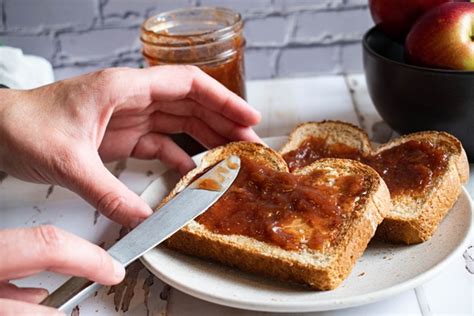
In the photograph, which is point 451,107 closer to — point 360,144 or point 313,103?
point 360,144

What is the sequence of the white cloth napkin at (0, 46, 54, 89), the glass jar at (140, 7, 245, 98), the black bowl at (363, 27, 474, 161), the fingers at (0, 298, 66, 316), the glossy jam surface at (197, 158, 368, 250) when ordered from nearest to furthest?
the fingers at (0, 298, 66, 316), the glossy jam surface at (197, 158, 368, 250), the black bowl at (363, 27, 474, 161), the glass jar at (140, 7, 245, 98), the white cloth napkin at (0, 46, 54, 89)

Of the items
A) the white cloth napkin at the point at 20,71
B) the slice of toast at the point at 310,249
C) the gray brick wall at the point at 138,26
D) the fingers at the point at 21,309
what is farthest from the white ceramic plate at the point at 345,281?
the gray brick wall at the point at 138,26

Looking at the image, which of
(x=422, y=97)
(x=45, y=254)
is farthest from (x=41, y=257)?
(x=422, y=97)

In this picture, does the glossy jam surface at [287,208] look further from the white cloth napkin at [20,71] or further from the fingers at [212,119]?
the white cloth napkin at [20,71]

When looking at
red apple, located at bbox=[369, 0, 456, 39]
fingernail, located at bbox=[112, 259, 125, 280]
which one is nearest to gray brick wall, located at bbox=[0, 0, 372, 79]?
red apple, located at bbox=[369, 0, 456, 39]

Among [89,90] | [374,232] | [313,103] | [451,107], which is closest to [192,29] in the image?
[313,103]

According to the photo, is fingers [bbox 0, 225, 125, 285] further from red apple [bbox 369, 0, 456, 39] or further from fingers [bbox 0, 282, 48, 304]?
red apple [bbox 369, 0, 456, 39]

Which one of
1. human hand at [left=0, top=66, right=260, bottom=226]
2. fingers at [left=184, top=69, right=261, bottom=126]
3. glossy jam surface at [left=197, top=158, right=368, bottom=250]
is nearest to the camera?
glossy jam surface at [left=197, top=158, right=368, bottom=250]
